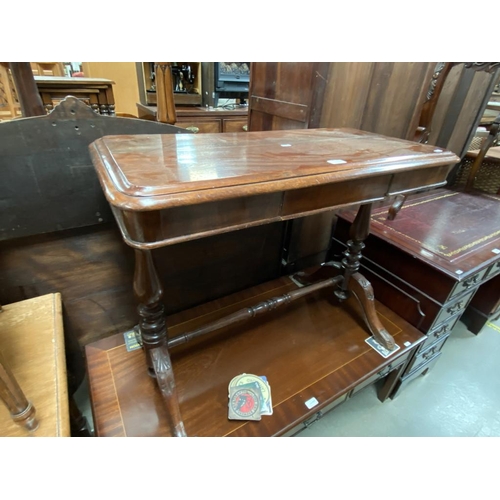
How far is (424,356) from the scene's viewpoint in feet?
4.68

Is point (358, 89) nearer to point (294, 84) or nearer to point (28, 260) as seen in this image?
point (294, 84)

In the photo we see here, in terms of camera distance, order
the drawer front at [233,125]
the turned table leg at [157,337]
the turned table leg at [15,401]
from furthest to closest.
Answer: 1. the drawer front at [233,125]
2. the turned table leg at [157,337]
3. the turned table leg at [15,401]

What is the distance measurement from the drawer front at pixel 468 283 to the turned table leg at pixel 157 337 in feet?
3.62

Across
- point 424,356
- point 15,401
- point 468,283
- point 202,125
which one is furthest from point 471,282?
point 202,125

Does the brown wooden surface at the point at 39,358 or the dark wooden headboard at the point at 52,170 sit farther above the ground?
the dark wooden headboard at the point at 52,170

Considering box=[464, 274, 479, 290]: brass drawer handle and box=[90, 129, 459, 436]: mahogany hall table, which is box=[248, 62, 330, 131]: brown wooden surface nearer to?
box=[90, 129, 459, 436]: mahogany hall table

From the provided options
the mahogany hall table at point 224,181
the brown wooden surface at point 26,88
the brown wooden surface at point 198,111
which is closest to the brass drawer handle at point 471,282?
the mahogany hall table at point 224,181

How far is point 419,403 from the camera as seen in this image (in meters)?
1.44

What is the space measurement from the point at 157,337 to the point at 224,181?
0.58m

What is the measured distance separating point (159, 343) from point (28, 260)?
1.70 feet

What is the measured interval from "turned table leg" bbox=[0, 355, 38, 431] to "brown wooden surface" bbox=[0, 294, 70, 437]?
0.07 ft

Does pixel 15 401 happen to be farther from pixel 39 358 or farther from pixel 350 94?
pixel 350 94

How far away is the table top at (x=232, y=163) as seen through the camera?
560mm

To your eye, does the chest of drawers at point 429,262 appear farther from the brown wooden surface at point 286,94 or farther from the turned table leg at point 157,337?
the turned table leg at point 157,337
